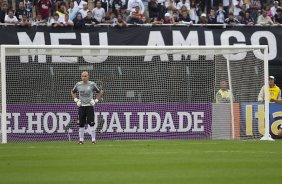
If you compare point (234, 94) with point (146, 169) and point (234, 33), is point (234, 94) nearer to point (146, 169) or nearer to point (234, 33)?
point (234, 33)

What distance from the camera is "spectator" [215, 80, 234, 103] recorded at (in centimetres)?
2766

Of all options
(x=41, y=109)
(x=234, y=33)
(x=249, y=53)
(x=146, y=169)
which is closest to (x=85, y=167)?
(x=146, y=169)

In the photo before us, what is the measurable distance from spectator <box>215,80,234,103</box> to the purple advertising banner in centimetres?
42

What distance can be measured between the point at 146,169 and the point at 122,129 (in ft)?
39.3

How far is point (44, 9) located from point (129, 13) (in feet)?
10.9

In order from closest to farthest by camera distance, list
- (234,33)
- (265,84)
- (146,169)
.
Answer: (146,169)
(265,84)
(234,33)

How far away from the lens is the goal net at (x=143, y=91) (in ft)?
88.4

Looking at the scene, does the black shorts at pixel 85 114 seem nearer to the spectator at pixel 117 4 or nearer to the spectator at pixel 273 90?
the spectator at pixel 273 90

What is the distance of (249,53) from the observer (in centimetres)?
2792

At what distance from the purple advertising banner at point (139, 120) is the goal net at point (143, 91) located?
0.11 feet

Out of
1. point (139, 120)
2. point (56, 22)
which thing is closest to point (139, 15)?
point (56, 22)

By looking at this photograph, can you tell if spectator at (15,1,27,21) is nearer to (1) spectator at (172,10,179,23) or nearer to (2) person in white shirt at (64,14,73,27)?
(2) person in white shirt at (64,14,73,27)

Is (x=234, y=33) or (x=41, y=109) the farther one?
(x=234, y=33)

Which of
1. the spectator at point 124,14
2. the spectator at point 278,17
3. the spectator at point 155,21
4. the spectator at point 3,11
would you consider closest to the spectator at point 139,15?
the spectator at point 155,21
